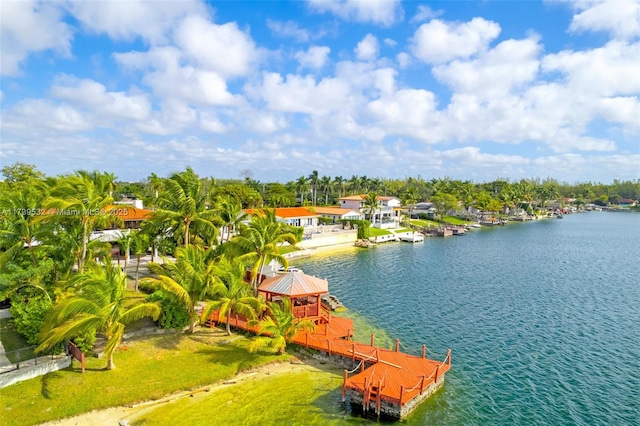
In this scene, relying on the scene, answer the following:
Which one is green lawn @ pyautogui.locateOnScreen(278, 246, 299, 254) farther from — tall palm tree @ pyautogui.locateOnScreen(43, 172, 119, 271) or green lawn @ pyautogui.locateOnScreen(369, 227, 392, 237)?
tall palm tree @ pyautogui.locateOnScreen(43, 172, 119, 271)

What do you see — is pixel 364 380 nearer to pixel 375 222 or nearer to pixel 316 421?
pixel 316 421

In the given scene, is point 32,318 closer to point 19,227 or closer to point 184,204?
point 19,227

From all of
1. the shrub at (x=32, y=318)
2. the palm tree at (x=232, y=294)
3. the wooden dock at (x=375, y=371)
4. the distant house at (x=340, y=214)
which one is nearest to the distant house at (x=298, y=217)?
the distant house at (x=340, y=214)

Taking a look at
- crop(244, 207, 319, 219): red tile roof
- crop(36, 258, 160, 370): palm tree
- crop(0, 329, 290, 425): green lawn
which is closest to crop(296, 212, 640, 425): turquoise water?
crop(0, 329, 290, 425): green lawn

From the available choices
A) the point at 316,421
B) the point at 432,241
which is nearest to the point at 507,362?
the point at 316,421

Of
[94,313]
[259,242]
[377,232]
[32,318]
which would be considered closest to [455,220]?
[377,232]

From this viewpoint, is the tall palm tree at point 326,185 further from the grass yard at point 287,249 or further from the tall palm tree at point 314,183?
the grass yard at point 287,249

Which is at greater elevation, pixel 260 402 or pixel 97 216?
pixel 97 216

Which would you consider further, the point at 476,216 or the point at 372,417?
the point at 476,216
